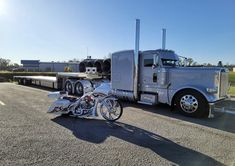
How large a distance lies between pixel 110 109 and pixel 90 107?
2.24 ft

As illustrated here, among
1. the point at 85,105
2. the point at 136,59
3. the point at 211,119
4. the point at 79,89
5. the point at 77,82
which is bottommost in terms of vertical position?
the point at 211,119

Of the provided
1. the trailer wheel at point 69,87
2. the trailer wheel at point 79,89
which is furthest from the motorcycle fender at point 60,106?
the trailer wheel at point 69,87

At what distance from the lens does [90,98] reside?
727 centimetres

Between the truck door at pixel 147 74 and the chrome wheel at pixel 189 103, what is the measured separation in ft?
4.42

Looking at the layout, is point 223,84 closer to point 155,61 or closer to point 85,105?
point 155,61

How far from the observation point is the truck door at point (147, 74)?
902 centimetres

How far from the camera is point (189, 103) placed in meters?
7.69

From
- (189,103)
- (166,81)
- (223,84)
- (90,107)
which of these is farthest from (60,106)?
(223,84)

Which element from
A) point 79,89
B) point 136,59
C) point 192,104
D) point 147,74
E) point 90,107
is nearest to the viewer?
point 90,107

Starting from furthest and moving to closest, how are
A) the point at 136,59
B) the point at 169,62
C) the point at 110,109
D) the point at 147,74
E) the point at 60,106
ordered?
the point at 136,59 < the point at 147,74 < the point at 169,62 < the point at 60,106 < the point at 110,109

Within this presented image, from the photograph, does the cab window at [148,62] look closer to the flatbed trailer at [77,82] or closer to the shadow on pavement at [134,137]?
the shadow on pavement at [134,137]

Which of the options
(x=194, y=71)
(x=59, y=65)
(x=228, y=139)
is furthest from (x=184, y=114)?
(x=59, y=65)

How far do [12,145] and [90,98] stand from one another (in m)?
3.00

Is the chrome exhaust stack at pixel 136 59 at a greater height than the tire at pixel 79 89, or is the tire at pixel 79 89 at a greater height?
the chrome exhaust stack at pixel 136 59
